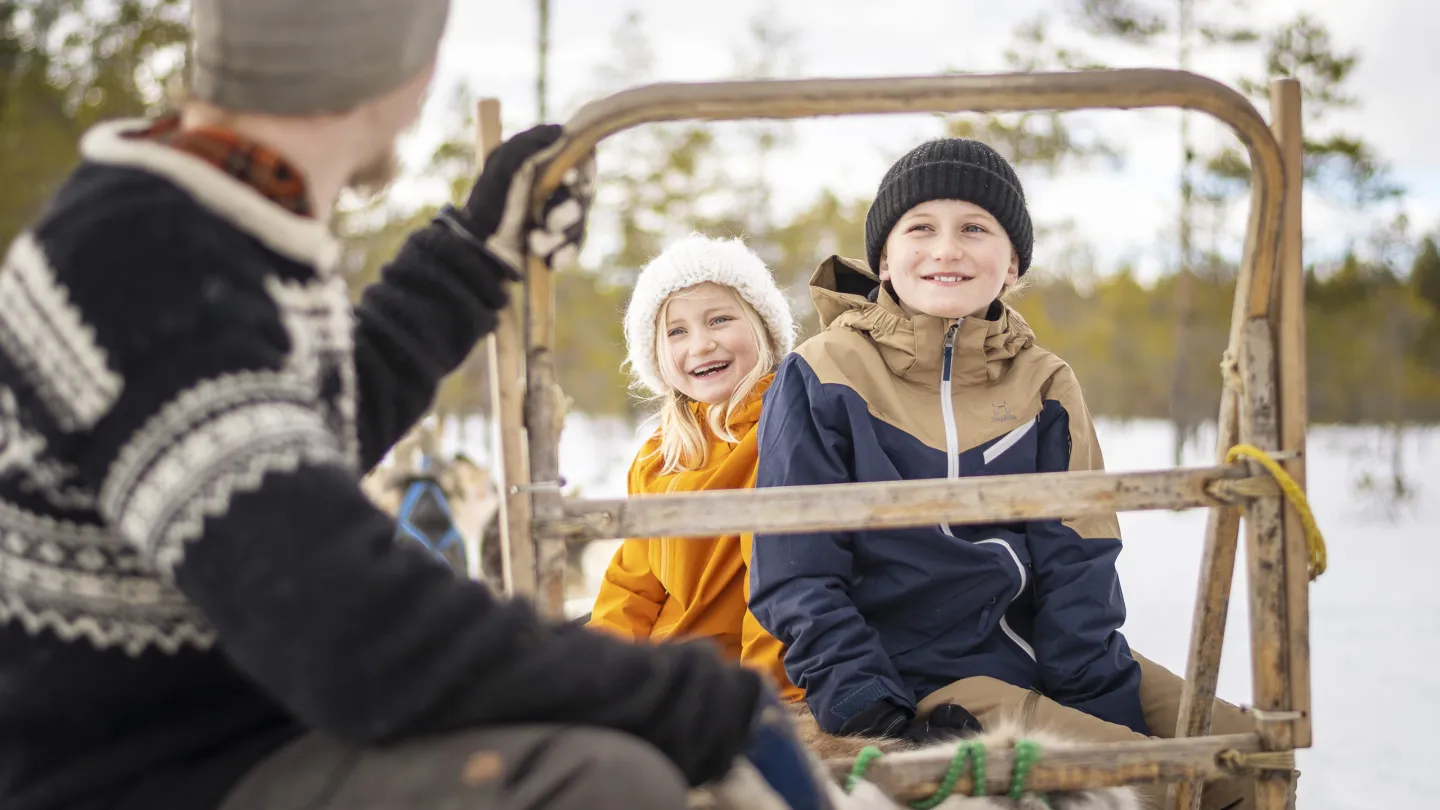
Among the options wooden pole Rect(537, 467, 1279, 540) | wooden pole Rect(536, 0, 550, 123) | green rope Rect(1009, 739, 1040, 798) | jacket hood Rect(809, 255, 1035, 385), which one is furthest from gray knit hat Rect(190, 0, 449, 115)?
wooden pole Rect(536, 0, 550, 123)

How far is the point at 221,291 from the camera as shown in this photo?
96cm

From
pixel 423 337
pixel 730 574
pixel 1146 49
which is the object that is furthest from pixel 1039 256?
pixel 423 337

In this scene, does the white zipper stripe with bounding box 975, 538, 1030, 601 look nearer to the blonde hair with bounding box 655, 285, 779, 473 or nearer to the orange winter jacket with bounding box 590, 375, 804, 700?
the orange winter jacket with bounding box 590, 375, 804, 700

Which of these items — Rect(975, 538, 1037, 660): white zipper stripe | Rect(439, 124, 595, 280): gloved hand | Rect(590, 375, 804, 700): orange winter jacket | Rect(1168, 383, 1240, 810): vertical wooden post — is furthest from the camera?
Rect(590, 375, 804, 700): orange winter jacket

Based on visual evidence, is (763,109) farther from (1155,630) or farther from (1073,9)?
(1073,9)

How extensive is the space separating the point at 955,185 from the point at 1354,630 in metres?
4.81

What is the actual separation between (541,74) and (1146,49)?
317 inches

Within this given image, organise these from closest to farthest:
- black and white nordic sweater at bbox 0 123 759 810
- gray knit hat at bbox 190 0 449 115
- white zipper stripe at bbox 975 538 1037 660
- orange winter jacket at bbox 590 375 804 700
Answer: black and white nordic sweater at bbox 0 123 759 810 < gray knit hat at bbox 190 0 449 115 < white zipper stripe at bbox 975 538 1037 660 < orange winter jacket at bbox 590 375 804 700

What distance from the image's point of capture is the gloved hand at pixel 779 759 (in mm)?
1136

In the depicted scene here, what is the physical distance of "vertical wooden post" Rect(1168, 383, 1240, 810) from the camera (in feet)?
5.90

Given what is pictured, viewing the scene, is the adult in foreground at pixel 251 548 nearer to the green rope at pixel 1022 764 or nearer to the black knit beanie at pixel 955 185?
the green rope at pixel 1022 764

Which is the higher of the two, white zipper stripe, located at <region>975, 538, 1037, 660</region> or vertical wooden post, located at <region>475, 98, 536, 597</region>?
vertical wooden post, located at <region>475, 98, 536, 597</region>

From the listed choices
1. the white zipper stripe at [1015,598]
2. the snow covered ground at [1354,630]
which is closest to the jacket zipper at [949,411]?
the white zipper stripe at [1015,598]

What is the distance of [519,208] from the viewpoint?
4.95 feet
